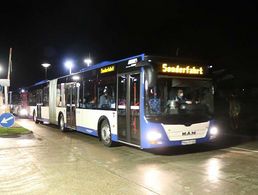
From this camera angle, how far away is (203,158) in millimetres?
10375

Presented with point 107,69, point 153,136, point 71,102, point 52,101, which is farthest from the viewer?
point 52,101

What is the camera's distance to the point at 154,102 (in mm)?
10141

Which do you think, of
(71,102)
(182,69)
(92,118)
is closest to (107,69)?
(92,118)

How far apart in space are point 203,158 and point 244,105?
704 inches

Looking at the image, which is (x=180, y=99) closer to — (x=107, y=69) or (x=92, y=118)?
(x=107, y=69)

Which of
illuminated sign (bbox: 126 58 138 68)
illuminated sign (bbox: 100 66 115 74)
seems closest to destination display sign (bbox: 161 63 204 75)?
illuminated sign (bbox: 126 58 138 68)

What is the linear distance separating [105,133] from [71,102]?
4.60 metres

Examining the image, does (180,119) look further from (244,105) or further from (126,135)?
(244,105)

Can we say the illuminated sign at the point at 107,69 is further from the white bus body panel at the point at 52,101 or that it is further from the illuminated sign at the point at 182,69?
the white bus body panel at the point at 52,101

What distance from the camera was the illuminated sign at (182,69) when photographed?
10.4 meters

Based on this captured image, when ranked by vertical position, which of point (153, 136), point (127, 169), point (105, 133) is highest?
point (153, 136)

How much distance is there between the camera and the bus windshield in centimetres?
1016

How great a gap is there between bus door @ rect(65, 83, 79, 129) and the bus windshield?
696 centimetres

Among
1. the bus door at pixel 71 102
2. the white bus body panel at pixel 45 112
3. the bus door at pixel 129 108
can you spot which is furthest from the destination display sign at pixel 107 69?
the white bus body panel at pixel 45 112
